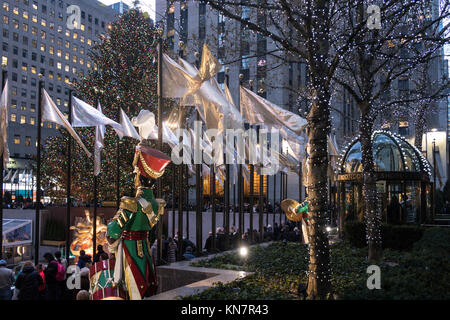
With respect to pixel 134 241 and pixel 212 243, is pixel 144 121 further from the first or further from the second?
pixel 212 243

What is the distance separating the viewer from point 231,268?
9852 mm

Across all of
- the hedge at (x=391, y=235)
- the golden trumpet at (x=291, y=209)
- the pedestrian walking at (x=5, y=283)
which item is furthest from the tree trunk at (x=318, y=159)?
the hedge at (x=391, y=235)

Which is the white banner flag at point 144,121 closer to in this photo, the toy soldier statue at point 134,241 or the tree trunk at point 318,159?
the toy soldier statue at point 134,241

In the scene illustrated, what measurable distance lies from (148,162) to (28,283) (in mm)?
4091

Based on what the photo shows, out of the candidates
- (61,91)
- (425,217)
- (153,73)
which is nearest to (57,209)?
(153,73)

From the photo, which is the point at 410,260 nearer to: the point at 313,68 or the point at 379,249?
the point at 313,68

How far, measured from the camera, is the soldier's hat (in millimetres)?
7277

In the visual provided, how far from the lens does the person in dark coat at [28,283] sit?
8797mm

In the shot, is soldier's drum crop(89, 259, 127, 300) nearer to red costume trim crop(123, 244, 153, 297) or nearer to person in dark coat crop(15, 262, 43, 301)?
red costume trim crop(123, 244, 153, 297)

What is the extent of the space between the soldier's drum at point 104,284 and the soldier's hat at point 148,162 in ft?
5.44

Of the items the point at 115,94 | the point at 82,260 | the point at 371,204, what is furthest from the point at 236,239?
the point at 115,94

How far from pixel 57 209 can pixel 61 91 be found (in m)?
67.5

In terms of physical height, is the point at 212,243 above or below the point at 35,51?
below

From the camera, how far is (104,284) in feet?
23.4
